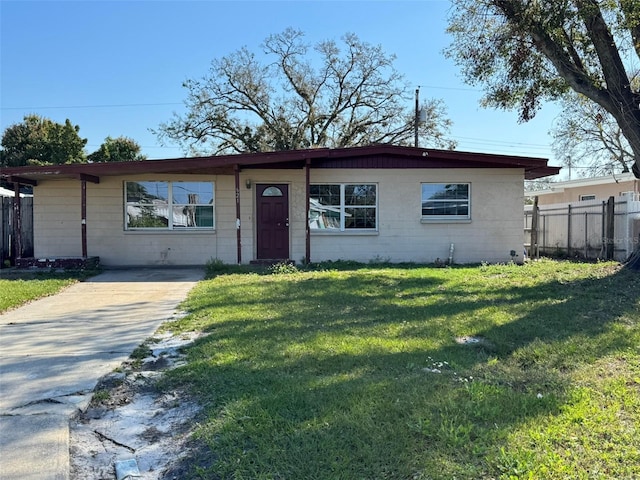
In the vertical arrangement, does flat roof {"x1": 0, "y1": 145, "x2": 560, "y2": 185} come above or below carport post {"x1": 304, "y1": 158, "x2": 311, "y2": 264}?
above

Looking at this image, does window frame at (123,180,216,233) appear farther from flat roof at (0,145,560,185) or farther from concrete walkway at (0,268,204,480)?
concrete walkway at (0,268,204,480)

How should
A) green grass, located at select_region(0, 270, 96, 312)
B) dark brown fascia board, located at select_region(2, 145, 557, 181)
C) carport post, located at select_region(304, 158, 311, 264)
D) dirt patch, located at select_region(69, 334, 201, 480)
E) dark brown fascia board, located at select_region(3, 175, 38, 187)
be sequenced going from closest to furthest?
1. dirt patch, located at select_region(69, 334, 201, 480)
2. green grass, located at select_region(0, 270, 96, 312)
3. dark brown fascia board, located at select_region(2, 145, 557, 181)
4. dark brown fascia board, located at select_region(3, 175, 38, 187)
5. carport post, located at select_region(304, 158, 311, 264)

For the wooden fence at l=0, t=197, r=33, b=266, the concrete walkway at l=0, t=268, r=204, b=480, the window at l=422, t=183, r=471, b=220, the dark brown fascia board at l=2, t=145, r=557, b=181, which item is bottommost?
the concrete walkway at l=0, t=268, r=204, b=480

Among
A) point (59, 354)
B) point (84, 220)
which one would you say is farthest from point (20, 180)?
point (59, 354)

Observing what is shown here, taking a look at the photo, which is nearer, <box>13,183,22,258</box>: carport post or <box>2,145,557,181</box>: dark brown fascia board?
<box>2,145,557,181</box>: dark brown fascia board

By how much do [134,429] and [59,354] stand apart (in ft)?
7.16

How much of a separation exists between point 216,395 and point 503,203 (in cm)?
1171

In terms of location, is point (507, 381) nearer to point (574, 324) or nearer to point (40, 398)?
point (574, 324)

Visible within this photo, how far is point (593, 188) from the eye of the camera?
848 inches

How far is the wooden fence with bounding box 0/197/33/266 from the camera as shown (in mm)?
13219

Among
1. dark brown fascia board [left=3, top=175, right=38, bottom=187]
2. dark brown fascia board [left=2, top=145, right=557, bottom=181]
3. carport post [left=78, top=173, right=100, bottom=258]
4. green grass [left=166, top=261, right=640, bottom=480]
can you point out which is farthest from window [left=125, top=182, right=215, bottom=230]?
green grass [left=166, top=261, right=640, bottom=480]

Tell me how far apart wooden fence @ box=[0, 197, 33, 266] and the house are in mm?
752

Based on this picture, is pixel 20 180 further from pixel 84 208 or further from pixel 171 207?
pixel 171 207

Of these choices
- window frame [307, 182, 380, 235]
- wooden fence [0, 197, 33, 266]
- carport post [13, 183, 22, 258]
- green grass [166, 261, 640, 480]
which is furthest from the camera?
window frame [307, 182, 380, 235]
